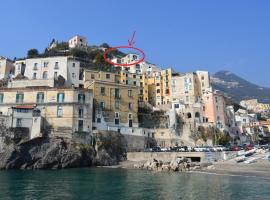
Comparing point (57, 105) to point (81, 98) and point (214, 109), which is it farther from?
point (214, 109)

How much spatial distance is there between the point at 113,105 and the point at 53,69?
21.0 meters

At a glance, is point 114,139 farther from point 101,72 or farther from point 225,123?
point 225,123

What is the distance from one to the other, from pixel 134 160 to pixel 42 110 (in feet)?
76.3

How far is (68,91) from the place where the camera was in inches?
2618

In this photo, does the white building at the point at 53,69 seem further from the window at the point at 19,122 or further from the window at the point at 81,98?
the window at the point at 19,122

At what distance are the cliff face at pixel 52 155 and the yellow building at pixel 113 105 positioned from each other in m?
7.24

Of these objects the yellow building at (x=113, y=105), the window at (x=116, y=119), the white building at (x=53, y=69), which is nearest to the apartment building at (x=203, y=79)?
the yellow building at (x=113, y=105)

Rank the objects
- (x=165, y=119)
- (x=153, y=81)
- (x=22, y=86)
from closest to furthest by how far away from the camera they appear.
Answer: (x=22, y=86) → (x=165, y=119) → (x=153, y=81)

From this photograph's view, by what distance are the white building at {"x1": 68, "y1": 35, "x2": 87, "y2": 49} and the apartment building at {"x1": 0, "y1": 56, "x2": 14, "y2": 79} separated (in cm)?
3966

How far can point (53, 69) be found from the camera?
3204 inches

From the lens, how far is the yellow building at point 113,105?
70.9 metres

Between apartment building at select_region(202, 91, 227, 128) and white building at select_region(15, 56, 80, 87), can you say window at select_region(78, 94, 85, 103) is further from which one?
apartment building at select_region(202, 91, 227, 128)

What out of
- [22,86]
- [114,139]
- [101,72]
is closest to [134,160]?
[114,139]

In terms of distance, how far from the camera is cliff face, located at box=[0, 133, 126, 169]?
57.8 meters
